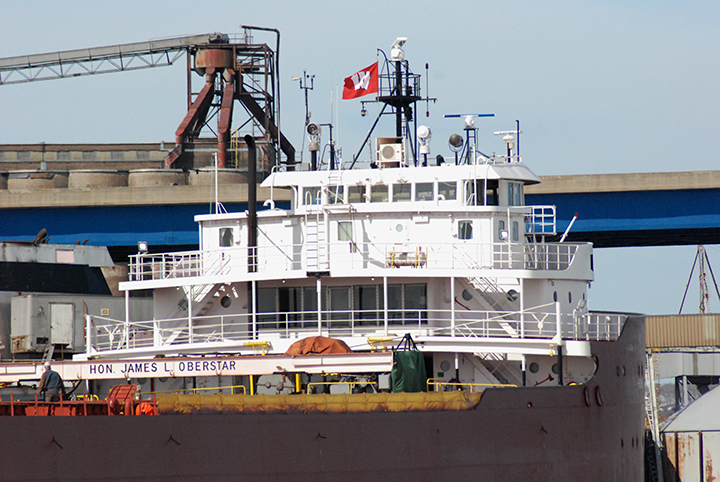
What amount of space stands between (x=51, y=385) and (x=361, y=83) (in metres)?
12.8

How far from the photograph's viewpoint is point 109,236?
4138cm

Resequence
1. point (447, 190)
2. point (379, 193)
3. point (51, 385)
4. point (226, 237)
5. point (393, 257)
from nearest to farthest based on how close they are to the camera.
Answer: point (51, 385) → point (393, 257) → point (447, 190) → point (379, 193) → point (226, 237)

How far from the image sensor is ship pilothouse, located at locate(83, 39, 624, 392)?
75.0 ft

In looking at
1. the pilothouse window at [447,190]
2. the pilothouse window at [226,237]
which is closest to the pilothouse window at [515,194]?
the pilothouse window at [447,190]

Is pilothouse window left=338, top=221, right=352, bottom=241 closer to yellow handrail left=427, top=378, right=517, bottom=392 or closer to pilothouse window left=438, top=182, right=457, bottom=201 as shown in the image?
pilothouse window left=438, top=182, right=457, bottom=201

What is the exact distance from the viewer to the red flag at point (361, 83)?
27500 millimetres

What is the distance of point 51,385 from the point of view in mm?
19875

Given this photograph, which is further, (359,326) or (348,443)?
(359,326)

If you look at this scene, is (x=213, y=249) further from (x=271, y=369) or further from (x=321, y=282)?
(x=271, y=369)

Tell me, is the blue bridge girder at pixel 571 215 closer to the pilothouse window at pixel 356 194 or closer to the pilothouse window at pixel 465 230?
the pilothouse window at pixel 356 194

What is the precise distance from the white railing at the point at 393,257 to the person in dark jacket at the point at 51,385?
4.64 meters

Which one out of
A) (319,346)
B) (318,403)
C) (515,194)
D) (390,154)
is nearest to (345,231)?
(390,154)

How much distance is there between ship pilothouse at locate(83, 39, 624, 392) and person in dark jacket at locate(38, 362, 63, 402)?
3.50 meters

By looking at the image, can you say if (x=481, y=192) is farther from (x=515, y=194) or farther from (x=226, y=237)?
(x=226, y=237)
